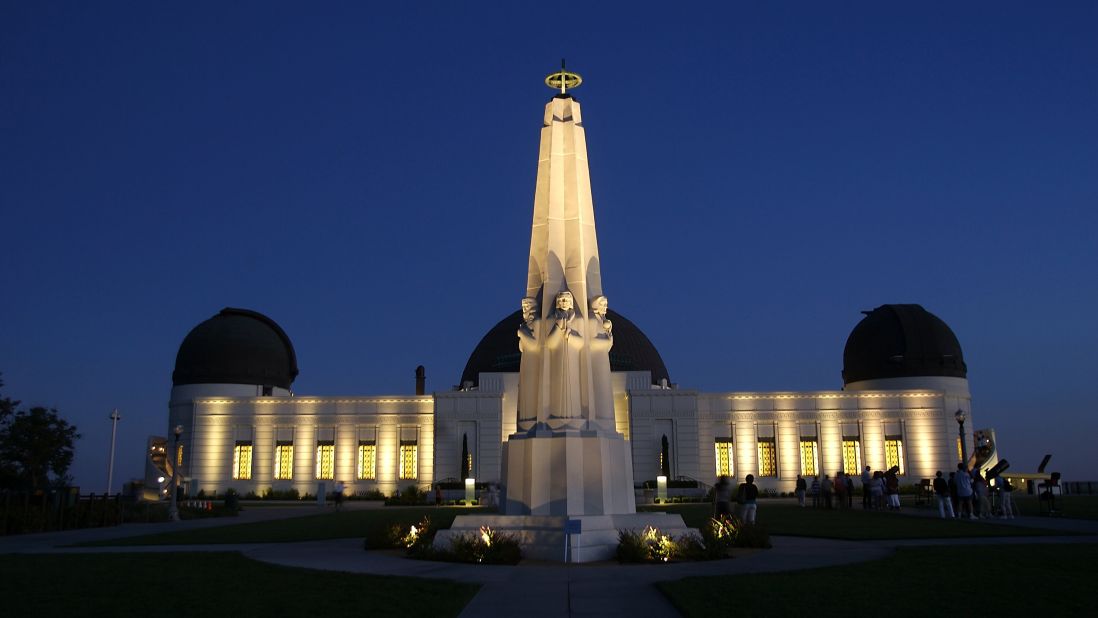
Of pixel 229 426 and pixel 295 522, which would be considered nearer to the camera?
pixel 295 522

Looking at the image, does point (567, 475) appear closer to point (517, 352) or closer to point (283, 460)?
point (283, 460)

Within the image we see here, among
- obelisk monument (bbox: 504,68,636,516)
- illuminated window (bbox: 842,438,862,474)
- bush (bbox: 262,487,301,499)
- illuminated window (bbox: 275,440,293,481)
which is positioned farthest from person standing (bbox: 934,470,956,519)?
illuminated window (bbox: 275,440,293,481)

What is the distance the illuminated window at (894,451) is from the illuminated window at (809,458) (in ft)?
14.5

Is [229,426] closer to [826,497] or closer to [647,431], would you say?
[647,431]

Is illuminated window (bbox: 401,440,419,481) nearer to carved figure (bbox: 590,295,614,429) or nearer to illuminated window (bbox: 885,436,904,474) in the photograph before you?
illuminated window (bbox: 885,436,904,474)

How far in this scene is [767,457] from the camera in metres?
51.8

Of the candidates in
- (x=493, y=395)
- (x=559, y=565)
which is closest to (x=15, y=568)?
(x=559, y=565)

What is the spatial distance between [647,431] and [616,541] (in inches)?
1432

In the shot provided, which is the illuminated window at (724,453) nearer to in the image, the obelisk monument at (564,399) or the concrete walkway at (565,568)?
the concrete walkway at (565,568)

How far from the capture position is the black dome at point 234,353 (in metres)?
57.9

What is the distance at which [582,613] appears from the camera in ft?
28.6

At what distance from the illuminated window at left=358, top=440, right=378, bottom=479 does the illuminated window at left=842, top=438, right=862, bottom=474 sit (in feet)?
95.1

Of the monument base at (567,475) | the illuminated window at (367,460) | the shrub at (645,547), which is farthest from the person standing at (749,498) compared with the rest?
the illuminated window at (367,460)

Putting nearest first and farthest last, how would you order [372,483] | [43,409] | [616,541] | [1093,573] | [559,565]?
[1093,573], [559,565], [616,541], [43,409], [372,483]
